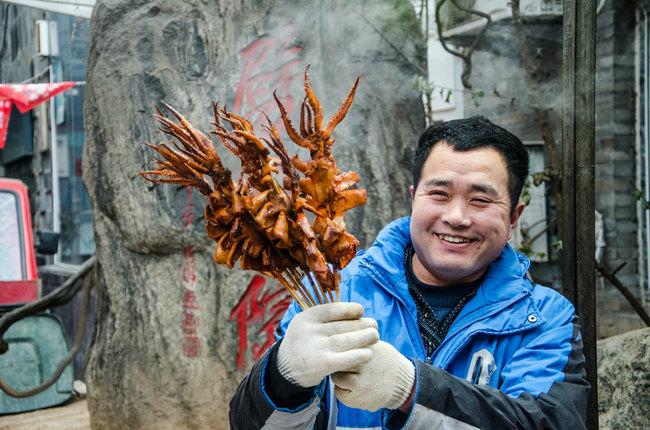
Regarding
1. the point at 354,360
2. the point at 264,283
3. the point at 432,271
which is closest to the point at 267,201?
the point at 354,360

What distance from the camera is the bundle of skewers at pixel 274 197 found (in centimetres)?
183

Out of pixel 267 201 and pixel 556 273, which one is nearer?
pixel 267 201

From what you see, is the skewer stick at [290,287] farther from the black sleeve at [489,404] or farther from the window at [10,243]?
the window at [10,243]

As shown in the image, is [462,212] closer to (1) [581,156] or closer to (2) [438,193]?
(2) [438,193]

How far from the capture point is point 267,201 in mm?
1827

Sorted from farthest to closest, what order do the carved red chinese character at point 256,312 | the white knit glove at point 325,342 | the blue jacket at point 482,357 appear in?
1. the carved red chinese character at point 256,312
2. the blue jacket at point 482,357
3. the white knit glove at point 325,342

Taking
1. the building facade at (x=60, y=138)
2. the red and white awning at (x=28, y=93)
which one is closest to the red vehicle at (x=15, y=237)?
the red and white awning at (x=28, y=93)

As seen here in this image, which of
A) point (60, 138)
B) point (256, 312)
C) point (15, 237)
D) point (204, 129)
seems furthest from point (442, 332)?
point (60, 138)

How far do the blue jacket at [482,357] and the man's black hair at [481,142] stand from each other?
0.22 meters

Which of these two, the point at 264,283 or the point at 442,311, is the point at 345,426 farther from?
the point at 264,283

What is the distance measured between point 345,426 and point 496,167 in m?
0.84

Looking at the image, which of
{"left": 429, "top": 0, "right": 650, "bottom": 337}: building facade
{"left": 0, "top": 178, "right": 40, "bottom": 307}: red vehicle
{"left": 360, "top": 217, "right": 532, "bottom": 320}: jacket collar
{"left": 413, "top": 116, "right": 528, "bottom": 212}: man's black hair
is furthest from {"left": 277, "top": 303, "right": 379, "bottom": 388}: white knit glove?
{"left": 0, "top": 178, "right": 40, "bottom": 307}: red vehicle

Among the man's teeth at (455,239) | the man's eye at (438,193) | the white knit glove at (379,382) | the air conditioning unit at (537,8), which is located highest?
the air conditioning unit at (537,8)

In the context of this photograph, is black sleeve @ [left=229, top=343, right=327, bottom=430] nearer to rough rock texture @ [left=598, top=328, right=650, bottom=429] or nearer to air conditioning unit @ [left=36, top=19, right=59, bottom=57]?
rough rock texture @ [left=598, top=328, right=650, bottom=429]
